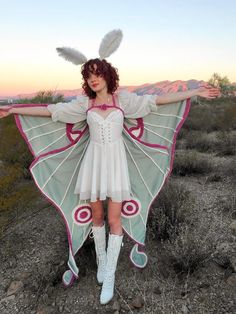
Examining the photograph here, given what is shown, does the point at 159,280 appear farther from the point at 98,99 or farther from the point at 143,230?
the point at 98,99

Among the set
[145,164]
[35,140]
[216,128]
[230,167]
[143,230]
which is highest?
[35,140]

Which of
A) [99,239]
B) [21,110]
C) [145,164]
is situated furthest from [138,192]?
[21,110]

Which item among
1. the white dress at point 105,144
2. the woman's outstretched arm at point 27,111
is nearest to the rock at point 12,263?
the white dress at point 105,144

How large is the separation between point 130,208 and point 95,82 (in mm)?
1276

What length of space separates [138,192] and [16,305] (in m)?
1.50

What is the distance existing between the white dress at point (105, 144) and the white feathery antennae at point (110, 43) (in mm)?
378

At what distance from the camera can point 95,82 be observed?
305 centimetres

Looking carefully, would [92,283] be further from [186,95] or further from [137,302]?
[186,95]

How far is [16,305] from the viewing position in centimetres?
322

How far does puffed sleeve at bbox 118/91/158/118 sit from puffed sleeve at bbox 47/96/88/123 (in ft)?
1.09

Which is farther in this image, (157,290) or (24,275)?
(24,275)

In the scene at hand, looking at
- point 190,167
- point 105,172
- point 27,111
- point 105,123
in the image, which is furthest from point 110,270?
point 190,167

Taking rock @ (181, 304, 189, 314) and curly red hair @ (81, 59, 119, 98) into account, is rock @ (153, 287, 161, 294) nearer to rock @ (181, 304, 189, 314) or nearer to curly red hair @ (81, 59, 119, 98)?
rock @ (181, 304, 189, 314)

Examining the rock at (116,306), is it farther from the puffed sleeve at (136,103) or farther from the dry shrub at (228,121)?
the dry shrub at (228,121)
